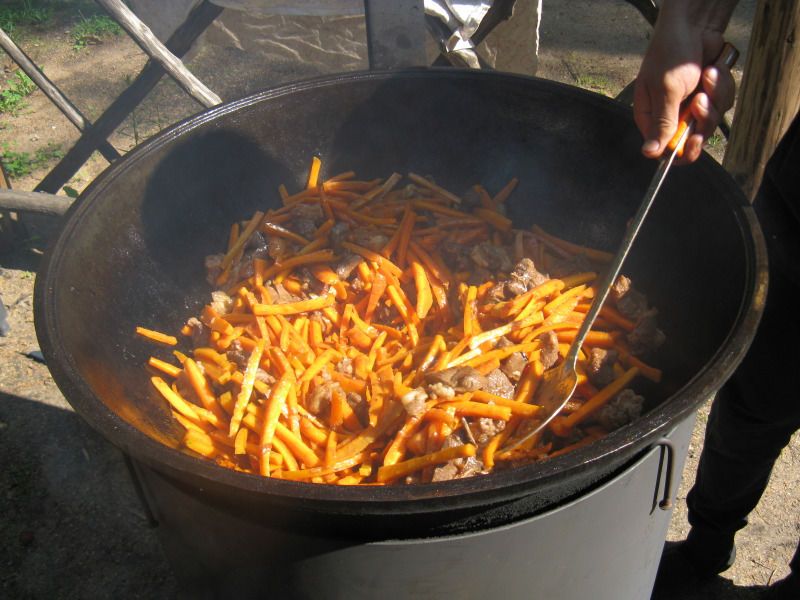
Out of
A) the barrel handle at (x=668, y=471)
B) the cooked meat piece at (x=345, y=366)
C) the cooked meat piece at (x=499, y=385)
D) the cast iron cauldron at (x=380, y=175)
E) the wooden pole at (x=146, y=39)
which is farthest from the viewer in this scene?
the wooden pole at (x=146, y=39)

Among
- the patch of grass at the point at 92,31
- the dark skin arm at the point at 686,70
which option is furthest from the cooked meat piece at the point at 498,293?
the patch of grass at the point at 92,31

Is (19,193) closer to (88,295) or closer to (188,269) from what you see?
(188,269)

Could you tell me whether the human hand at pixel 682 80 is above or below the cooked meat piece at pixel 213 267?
above

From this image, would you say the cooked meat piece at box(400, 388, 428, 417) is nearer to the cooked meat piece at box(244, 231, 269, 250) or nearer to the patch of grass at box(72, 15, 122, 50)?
the cooked meat piece at box(244, 231, 269, 250)

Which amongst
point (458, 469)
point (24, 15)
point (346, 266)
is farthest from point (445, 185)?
point (24, 15)

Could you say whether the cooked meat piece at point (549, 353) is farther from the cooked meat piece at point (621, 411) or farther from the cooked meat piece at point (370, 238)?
the cooked meat piece at point (370, 238)

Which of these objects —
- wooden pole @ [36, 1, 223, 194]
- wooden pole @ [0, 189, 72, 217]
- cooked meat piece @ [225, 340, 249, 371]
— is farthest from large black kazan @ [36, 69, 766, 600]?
wooden pole @ [0, 189, 72, 217]

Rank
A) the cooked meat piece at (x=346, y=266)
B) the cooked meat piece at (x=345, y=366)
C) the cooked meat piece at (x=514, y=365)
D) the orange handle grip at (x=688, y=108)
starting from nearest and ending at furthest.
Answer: the orange handle grip at (x=688, y=108) < the cooked meat piece at (x=514, y=365) < the cooked meat piece at (x=345, y=366) < the cooked meat piece at (x=346, y=266)

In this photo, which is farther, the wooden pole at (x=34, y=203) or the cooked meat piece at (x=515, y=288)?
the wooden pole at (x=34, y=203)
